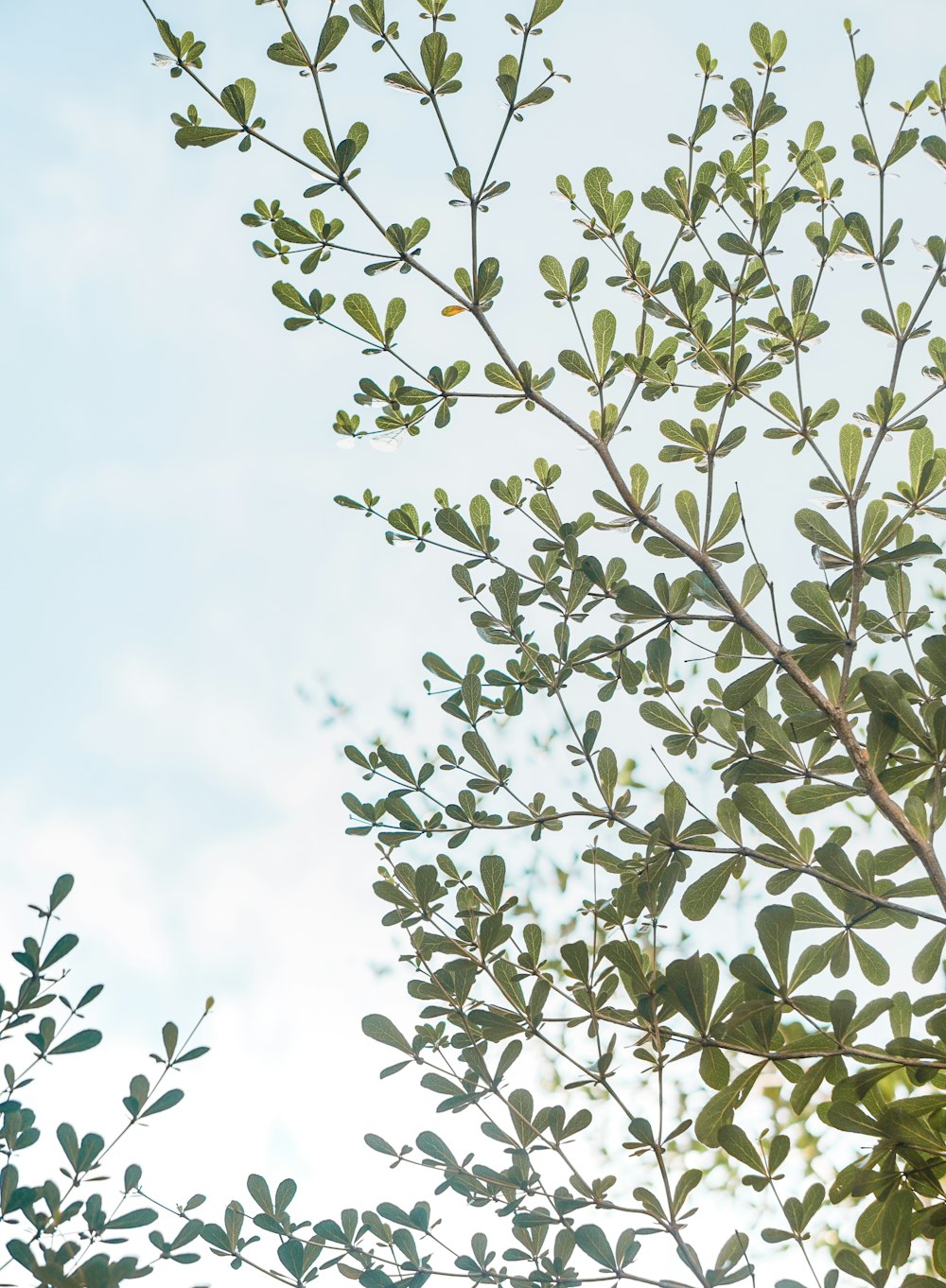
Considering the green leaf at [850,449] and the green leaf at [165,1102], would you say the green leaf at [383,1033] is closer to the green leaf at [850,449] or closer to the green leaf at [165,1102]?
the green leaf at [165,1102]

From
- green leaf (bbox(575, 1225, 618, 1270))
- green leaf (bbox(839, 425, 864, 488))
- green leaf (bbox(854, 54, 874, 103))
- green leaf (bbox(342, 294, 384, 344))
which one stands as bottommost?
green leaf (bbox(575, 1225, 618, 1270))

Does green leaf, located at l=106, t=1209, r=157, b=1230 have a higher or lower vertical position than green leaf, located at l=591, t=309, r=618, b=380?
lower

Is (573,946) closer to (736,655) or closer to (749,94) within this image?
(736,655)

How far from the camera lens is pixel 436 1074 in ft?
3.73

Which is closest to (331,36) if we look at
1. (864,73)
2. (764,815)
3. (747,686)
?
(864,73)

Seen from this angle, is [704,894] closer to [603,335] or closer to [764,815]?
[764,815]

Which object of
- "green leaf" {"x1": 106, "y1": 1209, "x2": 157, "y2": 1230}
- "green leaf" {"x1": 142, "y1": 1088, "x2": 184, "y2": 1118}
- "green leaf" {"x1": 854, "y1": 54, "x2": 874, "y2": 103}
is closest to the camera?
"green leaf" {"x1": 106, "y1": 1209, "x2": 157, "y2": 1230}

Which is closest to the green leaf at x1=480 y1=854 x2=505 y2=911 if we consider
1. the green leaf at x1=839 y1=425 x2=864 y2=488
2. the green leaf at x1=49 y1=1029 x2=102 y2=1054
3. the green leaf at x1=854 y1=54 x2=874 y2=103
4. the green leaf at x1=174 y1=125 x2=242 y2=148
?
the green leaf at x1=49 y1=1029 x2=102 y2=1054

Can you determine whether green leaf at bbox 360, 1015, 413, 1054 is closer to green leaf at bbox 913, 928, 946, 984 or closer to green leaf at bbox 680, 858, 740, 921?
green leaf at bbox 680, 858, 740, 921

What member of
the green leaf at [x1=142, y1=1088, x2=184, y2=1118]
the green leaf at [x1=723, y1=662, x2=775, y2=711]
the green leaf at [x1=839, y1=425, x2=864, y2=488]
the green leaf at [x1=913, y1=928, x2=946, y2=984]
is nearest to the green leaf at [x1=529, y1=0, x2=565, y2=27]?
the green leaf at [x1=839, y1=425, x2=864, y2=488]

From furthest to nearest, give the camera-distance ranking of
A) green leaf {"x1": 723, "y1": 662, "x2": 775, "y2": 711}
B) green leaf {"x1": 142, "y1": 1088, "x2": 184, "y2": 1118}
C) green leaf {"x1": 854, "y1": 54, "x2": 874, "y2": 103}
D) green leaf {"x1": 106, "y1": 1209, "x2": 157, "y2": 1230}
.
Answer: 1. green leaf {"x1": 854, "y1": 54, "x2": 874, "y2": 103}
2. green leaf {"x1": 723, "y1": 662, "x2": 775, "y2": 711}
3. green leaf {"x1": 142, "y1": 1088, "x2": 184, "y2": 1118}
4. green leaf {"x1": 106, "y1": 1209, "x2": 157, "y2": 1230}

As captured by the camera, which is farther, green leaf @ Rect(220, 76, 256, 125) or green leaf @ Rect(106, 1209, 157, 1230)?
green leaf @ Rect(220, 76, 256, 125)

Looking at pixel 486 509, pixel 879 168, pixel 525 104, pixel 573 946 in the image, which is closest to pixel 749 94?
pixel 879 168

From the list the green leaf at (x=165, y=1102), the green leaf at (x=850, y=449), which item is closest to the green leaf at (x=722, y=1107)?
the green leaf at (x=165, y=1102)
